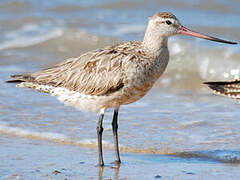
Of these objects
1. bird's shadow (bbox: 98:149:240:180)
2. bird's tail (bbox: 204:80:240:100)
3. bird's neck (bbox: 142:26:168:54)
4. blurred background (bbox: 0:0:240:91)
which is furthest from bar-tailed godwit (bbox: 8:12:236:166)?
blurred background (bbox: 0:0:240:91)

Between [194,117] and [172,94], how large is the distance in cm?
173

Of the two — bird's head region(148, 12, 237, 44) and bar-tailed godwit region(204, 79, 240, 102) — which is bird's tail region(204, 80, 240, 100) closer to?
bar-tailed godwit region(204, 79, 240, 102)

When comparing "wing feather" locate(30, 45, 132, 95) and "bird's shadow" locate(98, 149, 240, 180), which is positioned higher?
"wing feather" locate(30, 45, 132, 95)

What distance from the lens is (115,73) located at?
7.31m

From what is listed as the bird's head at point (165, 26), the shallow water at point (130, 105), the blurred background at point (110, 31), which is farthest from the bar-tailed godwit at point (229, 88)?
the blurred background at point (110, 31)

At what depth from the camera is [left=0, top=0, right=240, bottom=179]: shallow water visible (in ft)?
24.9

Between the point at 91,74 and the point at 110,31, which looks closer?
the point at 91,74

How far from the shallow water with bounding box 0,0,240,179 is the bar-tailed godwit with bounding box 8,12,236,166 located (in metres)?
0.71

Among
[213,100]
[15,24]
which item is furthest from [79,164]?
[15,24]

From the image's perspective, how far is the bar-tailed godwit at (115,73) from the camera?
725 centimetres

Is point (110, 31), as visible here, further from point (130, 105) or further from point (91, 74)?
point (91, 74)

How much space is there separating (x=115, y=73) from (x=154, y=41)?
601 mm

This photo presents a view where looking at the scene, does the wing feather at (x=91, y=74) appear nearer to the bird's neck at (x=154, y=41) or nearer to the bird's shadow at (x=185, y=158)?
the bird's neck at (x=154, y=41)

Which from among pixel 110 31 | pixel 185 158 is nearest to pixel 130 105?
pixel 185 158
